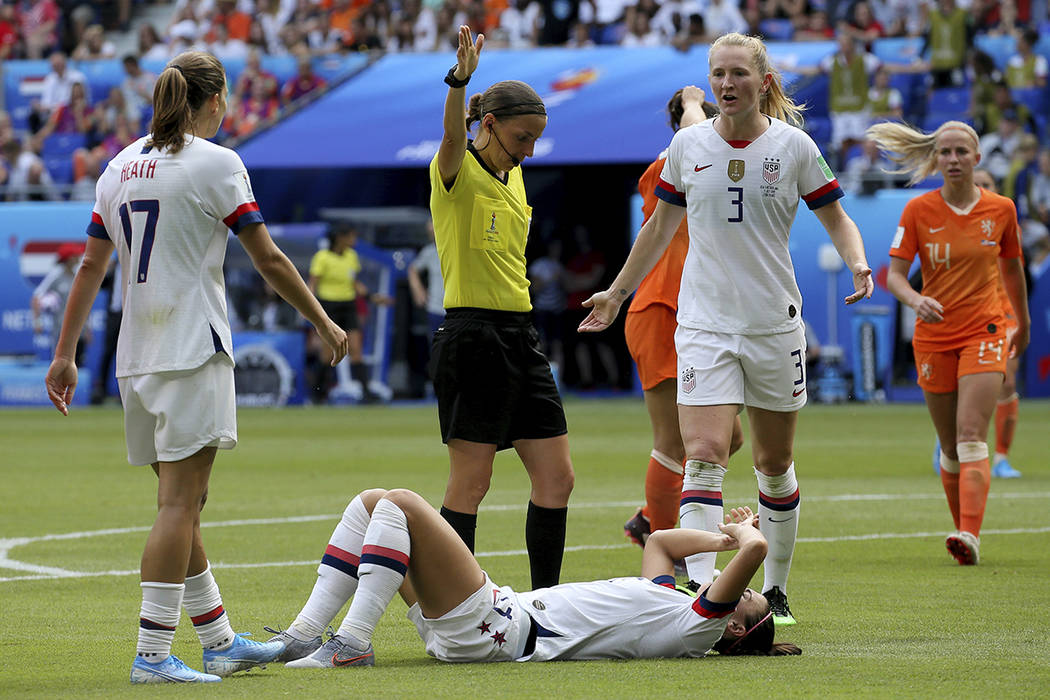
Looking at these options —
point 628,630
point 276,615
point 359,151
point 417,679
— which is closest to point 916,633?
point 628,630

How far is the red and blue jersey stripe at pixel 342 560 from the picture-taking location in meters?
5.64

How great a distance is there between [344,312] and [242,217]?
17560mm

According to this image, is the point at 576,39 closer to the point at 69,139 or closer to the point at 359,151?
the point at 359,151

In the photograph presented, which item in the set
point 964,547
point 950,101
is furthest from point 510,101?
point 950,101

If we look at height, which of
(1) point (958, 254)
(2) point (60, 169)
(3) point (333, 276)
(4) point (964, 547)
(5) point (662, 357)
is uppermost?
(1) point (958, 254)

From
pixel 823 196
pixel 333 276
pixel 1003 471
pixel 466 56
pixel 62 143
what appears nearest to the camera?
pixel 466 56

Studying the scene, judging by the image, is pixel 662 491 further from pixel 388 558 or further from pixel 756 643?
pixel 388 558

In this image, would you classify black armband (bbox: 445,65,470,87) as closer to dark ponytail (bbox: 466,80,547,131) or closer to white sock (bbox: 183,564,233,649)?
dark ponytail (bbox: 466,80,547,131)

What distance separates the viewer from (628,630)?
582 centimetres

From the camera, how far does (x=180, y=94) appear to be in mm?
5430

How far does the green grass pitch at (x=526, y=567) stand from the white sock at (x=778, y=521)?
0.25 m

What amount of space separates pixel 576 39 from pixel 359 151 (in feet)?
16.4

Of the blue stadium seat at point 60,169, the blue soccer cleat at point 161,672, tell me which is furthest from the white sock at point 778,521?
the blue stadium seat at point 60,169

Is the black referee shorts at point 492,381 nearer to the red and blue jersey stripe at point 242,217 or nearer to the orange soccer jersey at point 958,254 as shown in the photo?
the red and blue jersey stripe at point 242,217
